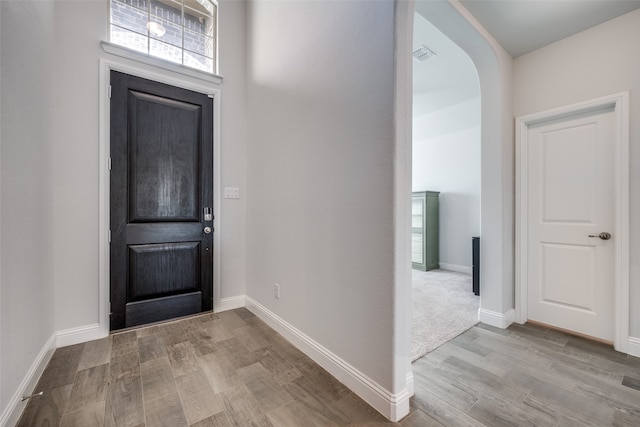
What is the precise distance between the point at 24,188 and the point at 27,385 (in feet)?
3.60

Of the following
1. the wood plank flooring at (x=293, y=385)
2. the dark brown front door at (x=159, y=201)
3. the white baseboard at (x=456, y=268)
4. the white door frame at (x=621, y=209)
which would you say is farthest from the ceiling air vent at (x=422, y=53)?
the white baseboard at (x=456, y=268)

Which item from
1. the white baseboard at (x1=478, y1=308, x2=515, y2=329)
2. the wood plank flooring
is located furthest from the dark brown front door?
the white baseboard at (x1=478, y1=308, x2=515, y2=329)

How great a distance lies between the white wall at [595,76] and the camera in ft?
6.57

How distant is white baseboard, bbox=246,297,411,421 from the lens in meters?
1.33

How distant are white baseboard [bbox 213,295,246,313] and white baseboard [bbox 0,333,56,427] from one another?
3.97 feet

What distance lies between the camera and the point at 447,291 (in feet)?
11.8

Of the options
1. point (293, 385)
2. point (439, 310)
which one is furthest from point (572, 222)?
point (293, 385)

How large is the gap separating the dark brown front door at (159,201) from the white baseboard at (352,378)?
1.10m

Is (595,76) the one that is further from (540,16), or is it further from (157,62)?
(157,62)

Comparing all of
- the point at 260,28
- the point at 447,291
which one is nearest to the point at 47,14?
the point at 260,28

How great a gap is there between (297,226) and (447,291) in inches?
103

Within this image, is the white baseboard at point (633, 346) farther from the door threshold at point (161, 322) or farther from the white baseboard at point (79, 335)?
the white baseboard at point (79, 335)

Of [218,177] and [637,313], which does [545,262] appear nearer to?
[637,313]

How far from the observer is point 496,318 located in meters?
2.49
